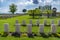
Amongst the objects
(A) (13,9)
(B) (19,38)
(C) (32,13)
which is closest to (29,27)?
(B) (19,38)

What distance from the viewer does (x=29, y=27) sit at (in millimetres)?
12789

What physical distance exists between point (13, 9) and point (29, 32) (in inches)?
2897

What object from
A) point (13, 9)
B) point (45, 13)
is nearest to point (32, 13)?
point (45, 13)

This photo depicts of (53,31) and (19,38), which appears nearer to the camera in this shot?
(19,38)

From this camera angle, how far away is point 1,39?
11.3 meters

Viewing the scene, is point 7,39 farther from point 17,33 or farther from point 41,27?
point 41,27

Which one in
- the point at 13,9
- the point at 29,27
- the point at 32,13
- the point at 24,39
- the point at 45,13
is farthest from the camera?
the point at 13,9

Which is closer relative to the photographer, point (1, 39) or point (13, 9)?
point (1, 39)

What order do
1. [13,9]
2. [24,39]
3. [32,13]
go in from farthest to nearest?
[13,9] → [32,13] → [24,39]

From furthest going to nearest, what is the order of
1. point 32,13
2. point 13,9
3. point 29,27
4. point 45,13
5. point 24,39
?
point 13,9 < point 45,13 < point 32,13 < point 29,27 < point 24,39

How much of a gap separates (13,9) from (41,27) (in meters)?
73.5

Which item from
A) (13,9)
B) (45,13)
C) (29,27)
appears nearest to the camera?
(29,27)

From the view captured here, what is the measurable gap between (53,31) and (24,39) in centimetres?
296

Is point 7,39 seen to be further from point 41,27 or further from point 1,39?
point 41,27
